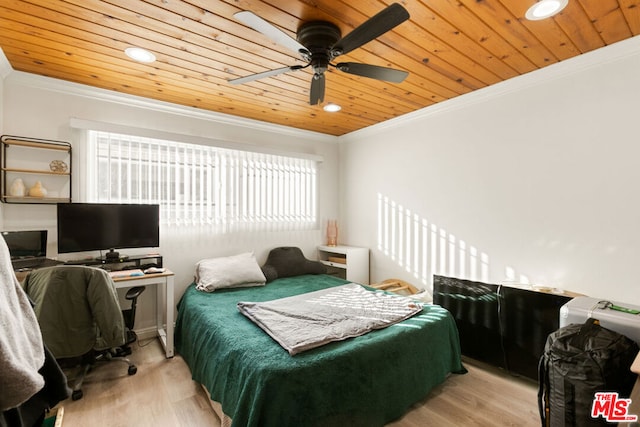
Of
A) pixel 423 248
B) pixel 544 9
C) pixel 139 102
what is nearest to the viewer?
pixel 544 9

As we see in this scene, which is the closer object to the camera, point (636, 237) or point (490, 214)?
point (636, 237)

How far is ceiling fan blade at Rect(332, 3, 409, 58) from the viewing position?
1.44m

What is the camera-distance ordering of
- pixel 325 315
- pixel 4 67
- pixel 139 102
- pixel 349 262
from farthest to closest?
pixel 349 262 → pixel 139 102 → pixel 4 67 → pixel 325 315

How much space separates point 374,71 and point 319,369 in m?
1.81

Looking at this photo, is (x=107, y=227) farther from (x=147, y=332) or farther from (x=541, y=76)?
(x=541, y=76)

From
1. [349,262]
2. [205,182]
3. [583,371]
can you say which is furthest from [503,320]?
[205,182]

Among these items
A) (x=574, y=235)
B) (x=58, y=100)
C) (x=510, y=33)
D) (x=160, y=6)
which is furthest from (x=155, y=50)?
(x=574, y=235)

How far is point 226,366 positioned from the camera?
1.84 m

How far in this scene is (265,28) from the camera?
1616 mm

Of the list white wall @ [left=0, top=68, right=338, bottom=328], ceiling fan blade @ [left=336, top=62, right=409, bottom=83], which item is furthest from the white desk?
ceiling fan blade @ [left=336, top=62, right=409, bottom=83]

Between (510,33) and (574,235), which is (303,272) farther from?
(510,33)

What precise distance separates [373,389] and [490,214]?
6.60 feet

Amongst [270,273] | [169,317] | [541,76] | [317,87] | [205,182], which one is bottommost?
[169,317]

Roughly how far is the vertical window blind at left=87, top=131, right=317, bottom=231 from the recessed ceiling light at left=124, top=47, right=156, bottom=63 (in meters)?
1.02
